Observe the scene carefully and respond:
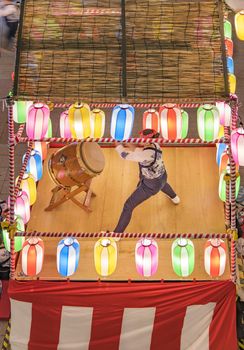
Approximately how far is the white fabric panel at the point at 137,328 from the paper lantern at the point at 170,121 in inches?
95.7

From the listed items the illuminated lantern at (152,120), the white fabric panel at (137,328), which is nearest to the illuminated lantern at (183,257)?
the white fabric panel at (137,328)

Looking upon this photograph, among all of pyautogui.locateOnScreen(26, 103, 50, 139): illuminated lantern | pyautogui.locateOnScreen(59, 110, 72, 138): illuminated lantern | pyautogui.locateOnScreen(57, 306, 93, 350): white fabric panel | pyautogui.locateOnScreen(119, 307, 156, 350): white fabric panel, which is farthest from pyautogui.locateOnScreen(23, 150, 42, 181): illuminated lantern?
pyautogui.locateOnScreen(119, 307, 156, 350): white fabric panel

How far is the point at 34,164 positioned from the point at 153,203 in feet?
6.41

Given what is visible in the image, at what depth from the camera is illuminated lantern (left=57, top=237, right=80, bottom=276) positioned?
875 cm

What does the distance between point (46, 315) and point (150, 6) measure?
4303mm

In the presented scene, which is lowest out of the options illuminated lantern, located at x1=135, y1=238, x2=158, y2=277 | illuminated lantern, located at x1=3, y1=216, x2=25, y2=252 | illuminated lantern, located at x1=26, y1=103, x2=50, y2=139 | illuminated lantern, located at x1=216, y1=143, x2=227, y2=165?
illuminated lantern, located at x1=135, y1=238, x2=158, y2=277

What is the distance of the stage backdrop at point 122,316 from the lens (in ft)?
28.8

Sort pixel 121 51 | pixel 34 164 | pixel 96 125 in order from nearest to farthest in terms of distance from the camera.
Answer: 1. pixel 121 51
2. pixel 96 125
3. pixel 34 164

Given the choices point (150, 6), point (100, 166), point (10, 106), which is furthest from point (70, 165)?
point (150, 6)

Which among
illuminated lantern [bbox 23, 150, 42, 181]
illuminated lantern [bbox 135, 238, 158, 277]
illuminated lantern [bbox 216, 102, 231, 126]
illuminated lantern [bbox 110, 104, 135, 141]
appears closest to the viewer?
illuminated lantern [bbox 135, 238, 158, 277]

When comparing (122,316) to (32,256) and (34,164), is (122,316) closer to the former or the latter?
(32,256)

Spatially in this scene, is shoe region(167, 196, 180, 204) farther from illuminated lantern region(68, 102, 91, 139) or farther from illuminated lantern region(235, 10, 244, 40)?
illuminated lantern region(235, 10, 244, 40)

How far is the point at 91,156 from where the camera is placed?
9898mm

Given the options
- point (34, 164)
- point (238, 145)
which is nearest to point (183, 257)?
point (238, 145)
